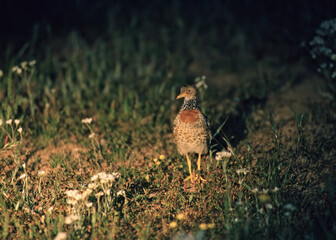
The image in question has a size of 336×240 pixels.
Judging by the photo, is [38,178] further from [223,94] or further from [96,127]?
[223,94]

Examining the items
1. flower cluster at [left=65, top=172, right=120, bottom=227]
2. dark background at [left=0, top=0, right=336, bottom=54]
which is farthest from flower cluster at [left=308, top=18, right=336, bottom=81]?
flower cluster at [left=65, top=172, right=120, bottom=227]

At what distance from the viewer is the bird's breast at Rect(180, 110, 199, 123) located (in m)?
4.34

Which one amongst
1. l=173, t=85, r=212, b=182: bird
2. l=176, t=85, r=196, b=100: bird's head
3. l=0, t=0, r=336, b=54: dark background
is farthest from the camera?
l=0, t=0, r=336, b=54: dark background

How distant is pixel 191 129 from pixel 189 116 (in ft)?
0.44

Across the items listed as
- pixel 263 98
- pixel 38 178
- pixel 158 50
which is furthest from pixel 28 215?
pixel 158 50

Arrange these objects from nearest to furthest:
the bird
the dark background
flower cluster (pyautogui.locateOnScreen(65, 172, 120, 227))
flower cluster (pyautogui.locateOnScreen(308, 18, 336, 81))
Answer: flower cluster (pyautogui.locateOnScreen(65, 172, 120, 227))
the bird
flower cluster (pyautogui.locateOnScreen(308, 18, 336, 81))
the dark background

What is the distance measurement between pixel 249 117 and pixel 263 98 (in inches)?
25.3

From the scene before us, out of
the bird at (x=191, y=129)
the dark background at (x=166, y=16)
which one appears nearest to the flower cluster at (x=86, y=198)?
the bird at (x=191, y=129)

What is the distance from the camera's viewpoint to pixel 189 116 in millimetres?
4352

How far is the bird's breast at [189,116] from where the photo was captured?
4336 mm

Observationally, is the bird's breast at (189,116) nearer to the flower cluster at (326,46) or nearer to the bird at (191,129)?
the bird at (191,129)

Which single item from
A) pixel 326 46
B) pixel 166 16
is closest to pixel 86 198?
pixel 326 46

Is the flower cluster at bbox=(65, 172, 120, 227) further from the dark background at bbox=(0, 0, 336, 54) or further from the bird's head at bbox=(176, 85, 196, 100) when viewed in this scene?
the dark background at bbox=(0, 0, 336, 54)

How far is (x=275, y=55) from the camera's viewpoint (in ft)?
24.2
